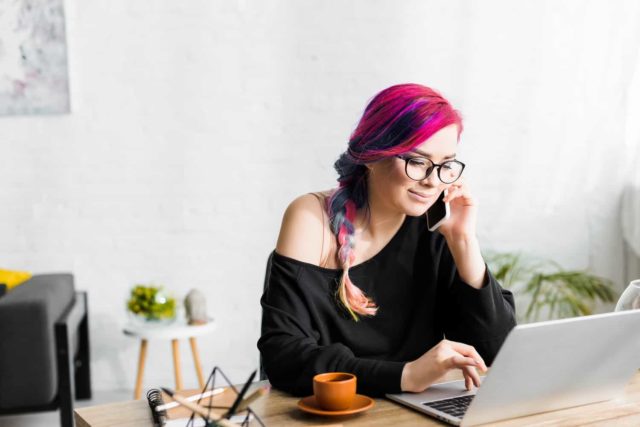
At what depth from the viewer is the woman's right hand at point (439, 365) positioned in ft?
4.50

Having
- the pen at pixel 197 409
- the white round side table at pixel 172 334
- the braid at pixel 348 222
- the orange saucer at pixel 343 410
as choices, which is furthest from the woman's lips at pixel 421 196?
the white round side table at pixel 172 334

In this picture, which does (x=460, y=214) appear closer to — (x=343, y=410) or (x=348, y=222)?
(x=348, y=222)

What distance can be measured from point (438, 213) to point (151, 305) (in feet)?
6.31

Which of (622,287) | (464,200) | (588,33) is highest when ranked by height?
(588,33)

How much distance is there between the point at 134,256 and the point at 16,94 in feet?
2.84

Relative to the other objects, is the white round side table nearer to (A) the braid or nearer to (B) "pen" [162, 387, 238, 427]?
(A) the braid

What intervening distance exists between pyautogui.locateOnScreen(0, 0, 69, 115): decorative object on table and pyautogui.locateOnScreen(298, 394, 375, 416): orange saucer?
2.71 metres

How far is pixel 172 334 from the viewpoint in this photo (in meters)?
3.34

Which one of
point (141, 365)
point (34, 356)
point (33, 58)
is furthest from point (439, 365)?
point (33, 58)

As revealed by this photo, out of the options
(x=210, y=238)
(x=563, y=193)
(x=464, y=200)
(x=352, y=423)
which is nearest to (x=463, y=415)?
(x=352, y=423)

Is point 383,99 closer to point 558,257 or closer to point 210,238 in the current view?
point 210,238

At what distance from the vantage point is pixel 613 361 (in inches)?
51.4

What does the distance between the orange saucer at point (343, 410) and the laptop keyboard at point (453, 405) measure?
0.10 meters

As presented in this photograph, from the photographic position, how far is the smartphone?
172 cm
